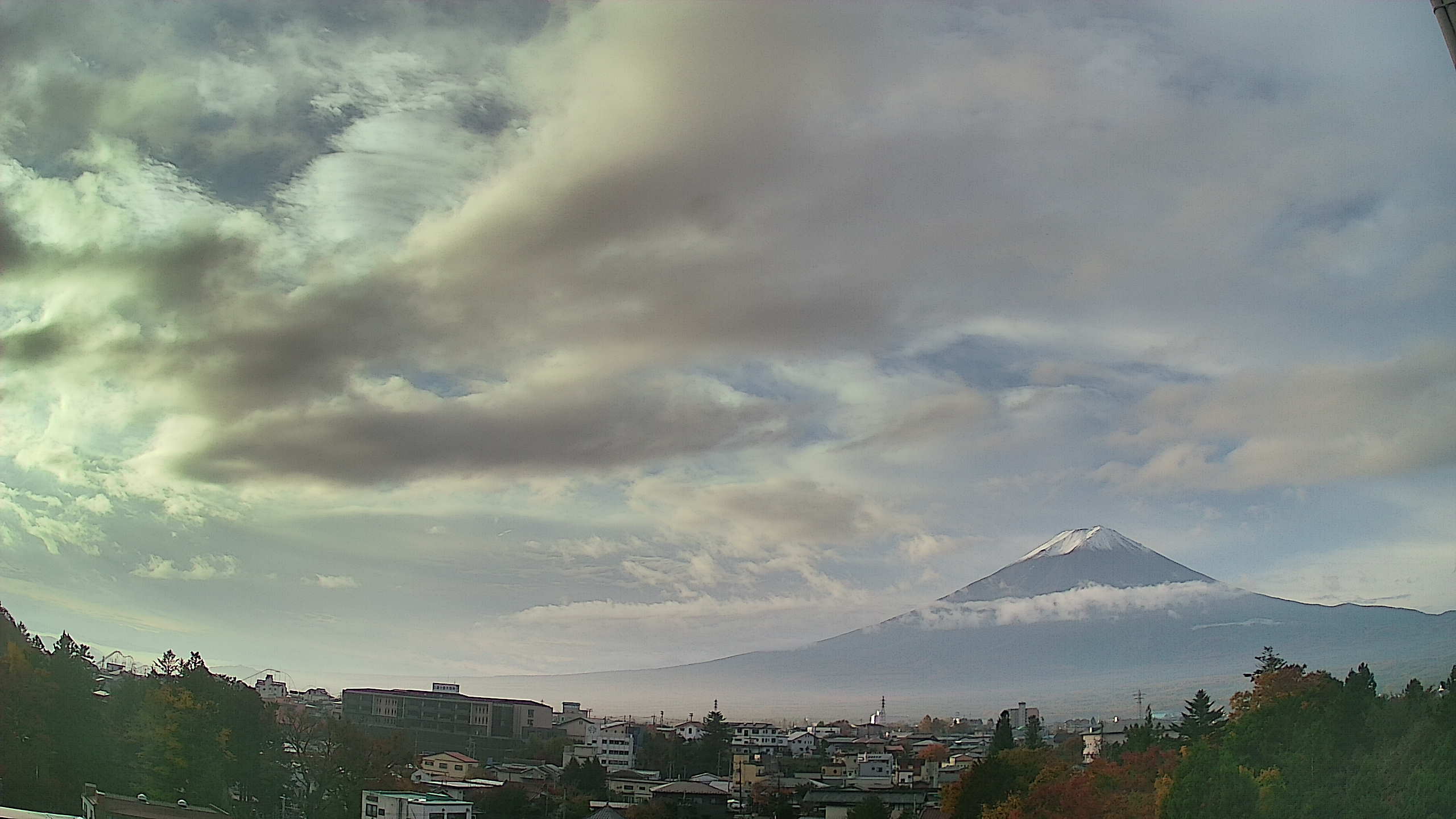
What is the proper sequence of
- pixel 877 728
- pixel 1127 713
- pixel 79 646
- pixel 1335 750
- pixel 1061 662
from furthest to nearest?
1. pixel 1061 662
2. pixel 79 646
3. pixel 877 728
4. pixel 1127 713
5. pixel 1335 750

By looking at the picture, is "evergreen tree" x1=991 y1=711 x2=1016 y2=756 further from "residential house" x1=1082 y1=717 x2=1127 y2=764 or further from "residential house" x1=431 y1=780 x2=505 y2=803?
"residential house" x1=431 y1=780 x2=505 y2=803

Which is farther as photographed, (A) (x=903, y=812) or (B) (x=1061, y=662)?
(B) (x=1061, y=662)

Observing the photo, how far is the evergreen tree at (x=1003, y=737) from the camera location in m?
10.5

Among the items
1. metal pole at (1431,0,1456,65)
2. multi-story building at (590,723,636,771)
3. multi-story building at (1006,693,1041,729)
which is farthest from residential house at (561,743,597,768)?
metal pole at (1431,0,1456,65)

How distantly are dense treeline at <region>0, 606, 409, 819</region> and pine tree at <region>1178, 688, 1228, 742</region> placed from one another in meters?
7.18

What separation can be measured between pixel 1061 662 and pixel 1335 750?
4929 millimetres

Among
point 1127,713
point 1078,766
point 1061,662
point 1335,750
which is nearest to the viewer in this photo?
point 1335,750

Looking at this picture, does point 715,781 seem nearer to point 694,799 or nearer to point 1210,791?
point 694,799

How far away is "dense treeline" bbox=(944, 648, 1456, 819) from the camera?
8430mm

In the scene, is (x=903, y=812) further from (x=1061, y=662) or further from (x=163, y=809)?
(x=163, y=809)

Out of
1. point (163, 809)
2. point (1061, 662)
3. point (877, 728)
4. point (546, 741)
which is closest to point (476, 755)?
point (546, 741)

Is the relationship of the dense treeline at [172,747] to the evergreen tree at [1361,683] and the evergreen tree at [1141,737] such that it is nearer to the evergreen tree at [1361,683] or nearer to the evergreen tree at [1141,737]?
the evergreen tree at [1141,737]

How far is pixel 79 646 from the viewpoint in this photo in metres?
12.6

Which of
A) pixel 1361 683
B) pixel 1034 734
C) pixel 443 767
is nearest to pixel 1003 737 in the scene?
pixel 1034 734
